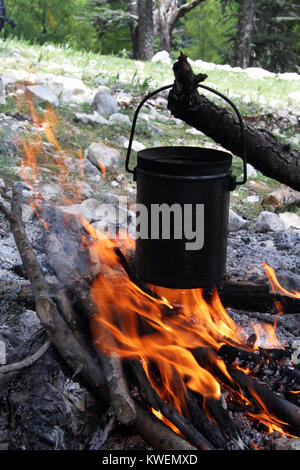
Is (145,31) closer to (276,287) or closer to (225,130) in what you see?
(225,130)

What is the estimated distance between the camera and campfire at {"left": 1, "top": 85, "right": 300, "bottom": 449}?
2139 mm

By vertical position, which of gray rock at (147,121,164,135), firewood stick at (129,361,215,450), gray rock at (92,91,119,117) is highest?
gray rock at (92,91,119,117)

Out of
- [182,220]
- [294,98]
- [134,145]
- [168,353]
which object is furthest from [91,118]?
[168,353]

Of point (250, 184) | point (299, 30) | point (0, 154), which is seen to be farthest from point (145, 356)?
point (299, 30)

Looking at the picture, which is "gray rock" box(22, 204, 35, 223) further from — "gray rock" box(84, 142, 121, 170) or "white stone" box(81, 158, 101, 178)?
"gray rock" box(84, 142, 121, 170)

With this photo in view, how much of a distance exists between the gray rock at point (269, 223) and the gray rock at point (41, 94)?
3.59m

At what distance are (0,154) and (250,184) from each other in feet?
10.5

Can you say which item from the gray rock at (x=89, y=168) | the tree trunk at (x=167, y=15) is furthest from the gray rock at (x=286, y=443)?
the tree trunk at (x=167, y=15)

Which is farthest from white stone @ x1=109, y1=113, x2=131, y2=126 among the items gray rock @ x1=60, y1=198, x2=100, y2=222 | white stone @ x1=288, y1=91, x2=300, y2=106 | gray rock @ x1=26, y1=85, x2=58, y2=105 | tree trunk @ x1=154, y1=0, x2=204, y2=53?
tree trunk @ x1=154, y1=0, x2=204, y2=53

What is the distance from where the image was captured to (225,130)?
10.4 feet

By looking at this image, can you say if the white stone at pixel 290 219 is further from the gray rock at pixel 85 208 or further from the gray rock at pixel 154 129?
the gray rock at pixel 154 129

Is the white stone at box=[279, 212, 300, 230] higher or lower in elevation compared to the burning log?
lower

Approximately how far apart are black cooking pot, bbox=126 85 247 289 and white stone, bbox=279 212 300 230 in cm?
250

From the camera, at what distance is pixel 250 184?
6.68m
